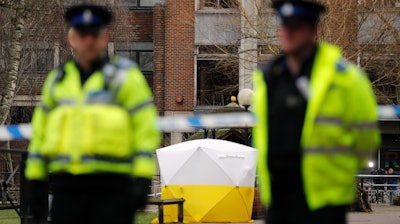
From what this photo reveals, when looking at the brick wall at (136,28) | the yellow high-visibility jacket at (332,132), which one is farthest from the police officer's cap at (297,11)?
the brick wall at (136,28)

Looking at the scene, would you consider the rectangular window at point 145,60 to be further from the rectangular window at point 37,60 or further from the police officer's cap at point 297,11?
the police officer's cap at point 297,11

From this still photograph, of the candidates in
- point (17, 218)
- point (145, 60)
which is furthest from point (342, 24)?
point (145, 60)

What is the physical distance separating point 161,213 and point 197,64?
1999 cm

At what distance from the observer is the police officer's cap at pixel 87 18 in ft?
21.2

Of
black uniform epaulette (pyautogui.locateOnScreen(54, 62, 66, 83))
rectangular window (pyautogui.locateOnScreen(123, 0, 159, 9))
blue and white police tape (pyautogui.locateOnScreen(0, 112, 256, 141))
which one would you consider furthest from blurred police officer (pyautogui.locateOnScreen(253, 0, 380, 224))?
rectangular window (pyautogui.locateOnScreen(123, 0, 159, 9))

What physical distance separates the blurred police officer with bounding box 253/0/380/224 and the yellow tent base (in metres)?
12.6

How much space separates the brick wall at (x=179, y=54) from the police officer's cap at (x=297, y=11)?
3188cm

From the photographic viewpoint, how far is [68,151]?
642 cm

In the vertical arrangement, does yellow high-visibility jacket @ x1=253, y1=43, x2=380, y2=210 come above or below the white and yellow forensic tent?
above

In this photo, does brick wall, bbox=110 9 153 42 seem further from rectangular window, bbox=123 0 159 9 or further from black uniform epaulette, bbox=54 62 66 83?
black uniform epaulette, bbox=54 62 66 83

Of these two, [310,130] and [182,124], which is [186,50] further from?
[310,130]

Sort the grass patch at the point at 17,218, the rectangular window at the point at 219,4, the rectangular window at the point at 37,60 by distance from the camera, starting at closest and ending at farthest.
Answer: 1. the grass patch at the point at 17,218
2. the rectangular window at the point at 219,4
3. the rectangular window at the point at 37,60

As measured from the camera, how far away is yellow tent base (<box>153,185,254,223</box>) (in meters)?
18.7

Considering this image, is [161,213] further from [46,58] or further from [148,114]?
[46,58]
